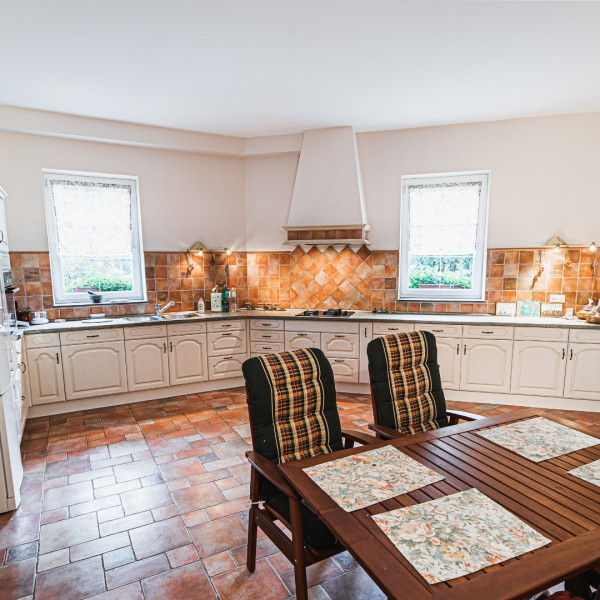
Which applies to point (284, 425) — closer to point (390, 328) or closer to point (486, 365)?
point (390, 328)

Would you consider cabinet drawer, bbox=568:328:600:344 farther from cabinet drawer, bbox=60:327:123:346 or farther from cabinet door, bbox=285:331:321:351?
cabinet drawer, bbox=60:327:123:346

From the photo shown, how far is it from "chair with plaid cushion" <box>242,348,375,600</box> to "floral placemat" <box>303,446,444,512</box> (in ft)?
0.74

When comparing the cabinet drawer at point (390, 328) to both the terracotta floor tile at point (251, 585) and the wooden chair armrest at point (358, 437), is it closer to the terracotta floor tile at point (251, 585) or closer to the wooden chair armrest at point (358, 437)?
the wooden chair armrest at point (358, 437)

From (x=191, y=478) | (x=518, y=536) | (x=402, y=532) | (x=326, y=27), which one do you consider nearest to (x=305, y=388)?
(x=402, y=532)

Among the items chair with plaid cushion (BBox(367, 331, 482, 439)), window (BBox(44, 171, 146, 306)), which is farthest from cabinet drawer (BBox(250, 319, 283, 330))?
chair with plaid cushion (BBox(367, 331, 482, 439))

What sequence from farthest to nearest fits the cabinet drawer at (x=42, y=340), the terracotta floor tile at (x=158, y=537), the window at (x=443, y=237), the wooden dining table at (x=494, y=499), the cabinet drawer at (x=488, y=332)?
1. the window at (x=443, y=237)
2. the cabinet drawer at (x=488, y=332)
3. the cabinet drawer at (x=42, y=340)
4. the terracotta floor tile at (x=158, y=537)
5. the wooden dining table at (x=494, y=499)

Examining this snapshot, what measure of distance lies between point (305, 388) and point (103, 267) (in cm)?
349

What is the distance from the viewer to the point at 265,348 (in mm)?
4633

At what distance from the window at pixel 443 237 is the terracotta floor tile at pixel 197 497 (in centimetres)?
302

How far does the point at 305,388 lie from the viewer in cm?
193

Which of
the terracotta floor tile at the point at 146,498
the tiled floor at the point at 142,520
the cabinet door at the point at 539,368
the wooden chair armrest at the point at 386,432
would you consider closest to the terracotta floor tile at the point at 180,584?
the tiled floor at the point at 142,520

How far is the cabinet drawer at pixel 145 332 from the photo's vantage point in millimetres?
4062

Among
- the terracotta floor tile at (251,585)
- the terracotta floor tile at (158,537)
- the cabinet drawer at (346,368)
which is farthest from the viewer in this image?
the cabinet drawer at (346,368)

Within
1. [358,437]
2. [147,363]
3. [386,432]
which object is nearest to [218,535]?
[358,437]
